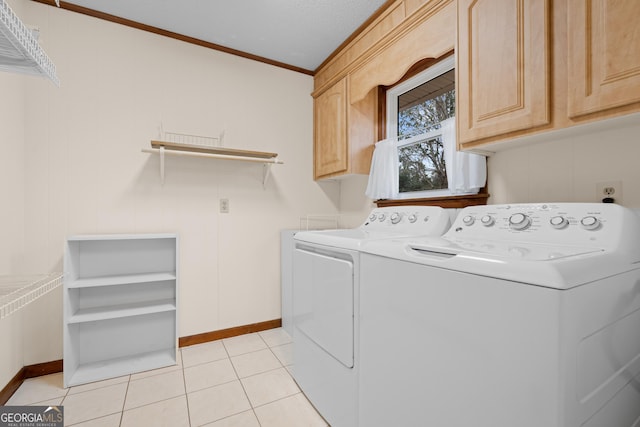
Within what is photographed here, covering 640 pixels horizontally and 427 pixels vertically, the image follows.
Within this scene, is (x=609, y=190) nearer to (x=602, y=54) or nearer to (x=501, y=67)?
(x=602, y=54)

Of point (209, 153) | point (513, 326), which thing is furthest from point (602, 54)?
point (209, 153)

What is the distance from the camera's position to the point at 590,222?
1.03m

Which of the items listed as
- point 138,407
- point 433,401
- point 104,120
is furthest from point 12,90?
point 433,401

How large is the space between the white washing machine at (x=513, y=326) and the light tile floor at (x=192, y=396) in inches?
25.6

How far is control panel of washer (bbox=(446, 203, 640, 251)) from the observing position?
0.99 metres

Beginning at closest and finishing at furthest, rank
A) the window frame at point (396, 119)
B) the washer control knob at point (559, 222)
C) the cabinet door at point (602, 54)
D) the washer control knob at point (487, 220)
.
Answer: the cabinet door at point (602, 54) < the washer control knob at point (559, 222) < the washer control knob at point (487, 220) < the window frame at point (396, 119)

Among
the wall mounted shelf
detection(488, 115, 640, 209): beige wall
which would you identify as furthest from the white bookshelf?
detection(488, 115, 640, 209): beige wall

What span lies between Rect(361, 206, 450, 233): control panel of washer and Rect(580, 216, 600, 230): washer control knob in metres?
0.67

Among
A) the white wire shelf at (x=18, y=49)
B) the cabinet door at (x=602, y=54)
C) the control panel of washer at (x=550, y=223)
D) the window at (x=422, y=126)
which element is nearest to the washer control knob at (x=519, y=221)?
the control panel of washer at (x=550, y=223)

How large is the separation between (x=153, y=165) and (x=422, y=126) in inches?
82.7

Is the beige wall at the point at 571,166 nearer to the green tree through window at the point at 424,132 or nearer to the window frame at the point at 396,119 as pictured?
the window frame at the point at 396,119

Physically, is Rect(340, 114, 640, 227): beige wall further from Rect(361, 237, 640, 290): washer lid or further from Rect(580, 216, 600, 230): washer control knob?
Rect(361, 237, 640, 290): washer lid

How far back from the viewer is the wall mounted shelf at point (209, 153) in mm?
2037

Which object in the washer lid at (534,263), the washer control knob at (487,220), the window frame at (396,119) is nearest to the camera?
the washer lid at (534,263)
